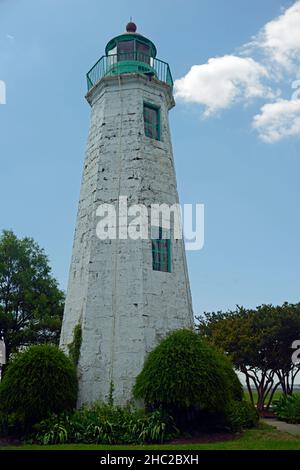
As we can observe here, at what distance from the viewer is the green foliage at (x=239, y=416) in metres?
13.3

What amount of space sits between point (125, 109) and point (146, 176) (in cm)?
298

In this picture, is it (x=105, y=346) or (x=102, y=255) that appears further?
(x=102, y=255)

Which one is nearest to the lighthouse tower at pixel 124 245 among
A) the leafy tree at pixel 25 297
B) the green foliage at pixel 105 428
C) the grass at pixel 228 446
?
the green foliage at pixel 105 428

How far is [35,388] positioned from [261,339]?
Answer: 51.9ft

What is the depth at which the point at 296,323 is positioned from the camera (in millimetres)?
24938

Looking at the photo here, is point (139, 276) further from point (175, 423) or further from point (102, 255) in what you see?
point (175, 423)

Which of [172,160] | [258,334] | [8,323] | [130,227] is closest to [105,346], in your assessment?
[130,227]

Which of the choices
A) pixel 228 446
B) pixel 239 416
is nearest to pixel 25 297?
pixel 239 416

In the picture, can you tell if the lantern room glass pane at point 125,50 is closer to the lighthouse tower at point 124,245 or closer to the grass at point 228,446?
the lighthouse tower at point 124,245

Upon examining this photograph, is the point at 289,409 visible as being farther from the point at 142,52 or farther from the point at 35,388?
the point at 142,52

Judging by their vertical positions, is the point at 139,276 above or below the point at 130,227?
below

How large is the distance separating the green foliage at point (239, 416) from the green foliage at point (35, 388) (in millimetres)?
4728

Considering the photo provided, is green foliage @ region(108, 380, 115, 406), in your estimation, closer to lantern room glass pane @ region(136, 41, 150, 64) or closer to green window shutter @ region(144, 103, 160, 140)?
green window shutter @ region(144, 103, 160, 140)
